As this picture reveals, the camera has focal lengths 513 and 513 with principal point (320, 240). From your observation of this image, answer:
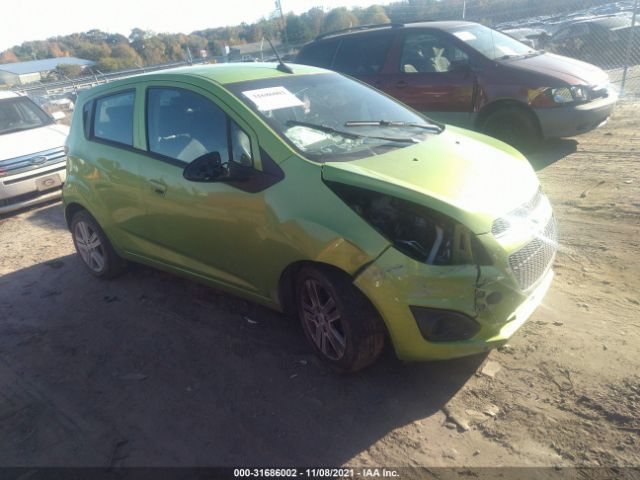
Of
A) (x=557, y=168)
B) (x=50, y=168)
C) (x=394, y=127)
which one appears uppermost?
(x=394, y=127)

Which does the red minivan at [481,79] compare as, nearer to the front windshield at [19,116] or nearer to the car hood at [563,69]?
the car hood at [563,69]

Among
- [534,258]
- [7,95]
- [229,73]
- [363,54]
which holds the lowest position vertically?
[534,258]

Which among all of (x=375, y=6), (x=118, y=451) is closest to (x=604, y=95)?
(x=118, y=451)

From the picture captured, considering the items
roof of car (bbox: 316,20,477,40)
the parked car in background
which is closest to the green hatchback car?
roof of car (bbox: 316,20,477,40)

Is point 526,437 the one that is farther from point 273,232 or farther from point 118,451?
point 118,451

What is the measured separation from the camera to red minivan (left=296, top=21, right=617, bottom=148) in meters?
6.61

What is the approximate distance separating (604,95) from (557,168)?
142 centimetres

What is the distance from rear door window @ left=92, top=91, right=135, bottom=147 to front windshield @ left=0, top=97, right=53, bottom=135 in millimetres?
4700

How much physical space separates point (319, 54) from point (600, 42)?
10.7 metres

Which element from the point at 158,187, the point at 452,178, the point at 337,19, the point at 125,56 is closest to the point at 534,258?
the point at 452,178

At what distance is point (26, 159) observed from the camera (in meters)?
7.44

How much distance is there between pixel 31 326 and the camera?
14.1 feet

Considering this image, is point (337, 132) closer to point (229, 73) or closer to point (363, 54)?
point (229, 73)

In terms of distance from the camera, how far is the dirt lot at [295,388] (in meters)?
2.61
